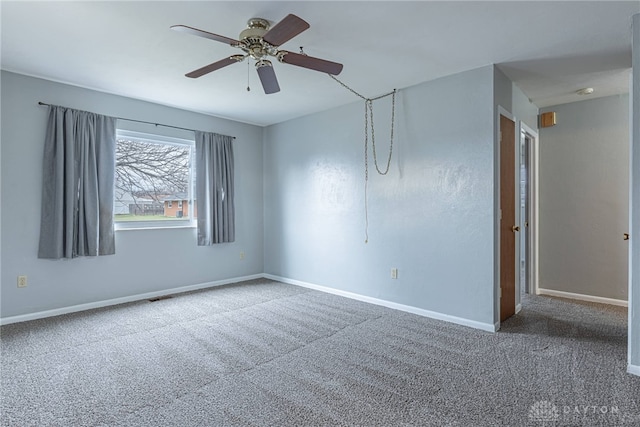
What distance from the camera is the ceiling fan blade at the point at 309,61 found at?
91.7 inches

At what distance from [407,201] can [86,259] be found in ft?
11.9

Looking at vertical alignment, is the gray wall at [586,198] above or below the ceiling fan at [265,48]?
below

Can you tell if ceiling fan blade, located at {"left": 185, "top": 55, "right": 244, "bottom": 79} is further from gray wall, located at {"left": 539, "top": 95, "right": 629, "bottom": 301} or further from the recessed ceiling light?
gray wall, located at {"left": 539, "top": 95, "right": 629, "bottom": 301}

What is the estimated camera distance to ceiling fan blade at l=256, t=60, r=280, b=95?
97.8 inches

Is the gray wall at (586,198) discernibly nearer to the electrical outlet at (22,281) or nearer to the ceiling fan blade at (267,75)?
the ceiling fan blade at (267,75)

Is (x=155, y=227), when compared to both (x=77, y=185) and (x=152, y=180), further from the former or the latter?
(x=77, y=185)

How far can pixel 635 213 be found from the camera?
2.32m

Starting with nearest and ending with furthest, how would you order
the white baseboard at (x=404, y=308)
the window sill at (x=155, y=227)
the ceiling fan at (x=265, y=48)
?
the ceiling fan at (x=265, y=48) → the white baseboard at (x=404, y=308) → the window sill at (x=155, y=227)

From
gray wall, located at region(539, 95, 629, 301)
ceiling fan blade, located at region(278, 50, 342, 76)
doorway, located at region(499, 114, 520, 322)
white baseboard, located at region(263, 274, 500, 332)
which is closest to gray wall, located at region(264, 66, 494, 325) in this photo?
white baseboard, located at region(263, 274, 500, 332)

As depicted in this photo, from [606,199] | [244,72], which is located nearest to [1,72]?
[244,72]

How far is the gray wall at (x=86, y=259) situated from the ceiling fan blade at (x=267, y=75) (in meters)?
2.34

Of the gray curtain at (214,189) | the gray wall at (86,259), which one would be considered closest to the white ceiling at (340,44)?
the gray wall at (86,259)

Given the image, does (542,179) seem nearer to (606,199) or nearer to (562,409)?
(606,199)

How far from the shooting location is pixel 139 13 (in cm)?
231
